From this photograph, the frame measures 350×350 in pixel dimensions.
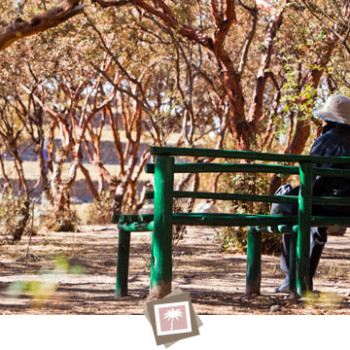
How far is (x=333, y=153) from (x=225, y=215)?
42.8 inches

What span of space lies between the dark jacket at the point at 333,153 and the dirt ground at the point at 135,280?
2.65 ft

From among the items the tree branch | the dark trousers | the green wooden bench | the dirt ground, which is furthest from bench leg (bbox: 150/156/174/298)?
the dark trousers

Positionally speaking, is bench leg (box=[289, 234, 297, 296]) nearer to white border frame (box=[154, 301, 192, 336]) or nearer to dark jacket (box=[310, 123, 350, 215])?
dark jacket (box=[310, 123, 350, 215])

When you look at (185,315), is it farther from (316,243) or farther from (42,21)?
(42,21)

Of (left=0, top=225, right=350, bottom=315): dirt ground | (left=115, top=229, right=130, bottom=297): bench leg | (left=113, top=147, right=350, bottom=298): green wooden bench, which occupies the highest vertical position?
(left=113, top=147, right=350, bottom=298): green wooden bench

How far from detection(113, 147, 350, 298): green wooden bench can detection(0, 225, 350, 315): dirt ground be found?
0.36 meters

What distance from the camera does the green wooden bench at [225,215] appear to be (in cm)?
518

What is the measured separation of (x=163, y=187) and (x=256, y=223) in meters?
0.87

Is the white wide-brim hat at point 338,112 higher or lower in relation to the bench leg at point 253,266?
higher

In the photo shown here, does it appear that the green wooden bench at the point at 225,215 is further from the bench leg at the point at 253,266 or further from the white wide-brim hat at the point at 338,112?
the white wide-brim hat at the point at 338,112

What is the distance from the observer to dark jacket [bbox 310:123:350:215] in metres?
5.99

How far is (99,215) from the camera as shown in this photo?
61.2 feet

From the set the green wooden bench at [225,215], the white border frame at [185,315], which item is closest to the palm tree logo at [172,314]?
the white border frame at [185,315]

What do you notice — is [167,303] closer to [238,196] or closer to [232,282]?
[238,196]
